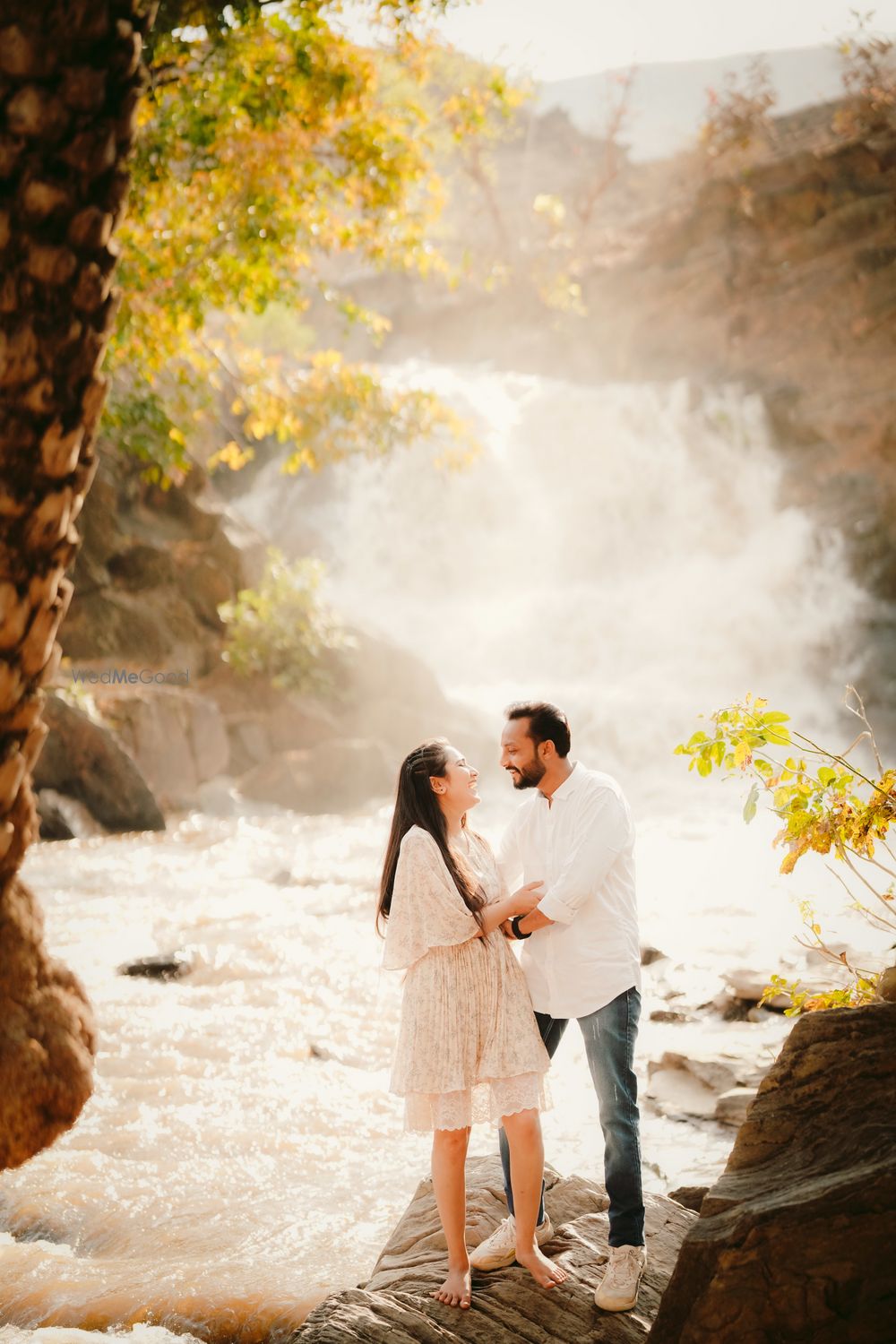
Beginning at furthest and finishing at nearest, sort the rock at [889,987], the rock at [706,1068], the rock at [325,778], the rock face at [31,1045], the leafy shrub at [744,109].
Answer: the leafy shrub at [744,109]
the rock at [325,778]
the rock at [706,1068]
the rock at [889,987]
the rock face at [31,1045]

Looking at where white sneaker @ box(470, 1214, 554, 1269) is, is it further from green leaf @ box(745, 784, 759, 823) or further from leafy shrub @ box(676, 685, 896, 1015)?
green leaf @ box(745, 784, 759, 823)

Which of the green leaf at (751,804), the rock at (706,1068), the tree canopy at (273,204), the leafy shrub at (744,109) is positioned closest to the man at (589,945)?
the green leaf at (751,804)

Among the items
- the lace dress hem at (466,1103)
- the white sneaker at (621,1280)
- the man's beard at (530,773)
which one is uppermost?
the man's beard at (530,773)

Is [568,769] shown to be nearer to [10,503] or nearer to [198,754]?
[10,503]

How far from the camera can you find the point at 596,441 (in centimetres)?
2331

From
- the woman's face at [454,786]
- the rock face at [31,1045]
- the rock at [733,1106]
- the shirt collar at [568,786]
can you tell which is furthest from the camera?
the rock at [733,1106]

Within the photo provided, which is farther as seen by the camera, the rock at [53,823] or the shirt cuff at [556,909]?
the rock at [53,823]

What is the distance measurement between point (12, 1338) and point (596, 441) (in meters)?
21.9

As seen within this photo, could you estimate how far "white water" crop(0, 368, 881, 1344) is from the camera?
4.05 metres

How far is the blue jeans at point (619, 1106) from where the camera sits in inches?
118

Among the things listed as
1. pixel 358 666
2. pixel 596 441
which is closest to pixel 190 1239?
pixel 358 666

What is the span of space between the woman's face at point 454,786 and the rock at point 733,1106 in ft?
8.71

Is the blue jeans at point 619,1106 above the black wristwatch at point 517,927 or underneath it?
underneath

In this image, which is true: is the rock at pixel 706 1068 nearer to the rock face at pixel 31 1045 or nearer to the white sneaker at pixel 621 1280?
the white sneaker at pixel 621 1280
